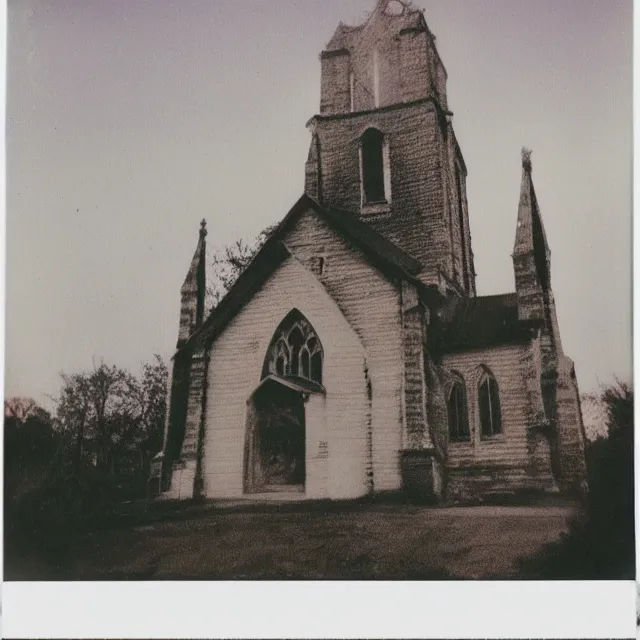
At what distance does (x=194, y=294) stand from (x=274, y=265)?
2.55 feet

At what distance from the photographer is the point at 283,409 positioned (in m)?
7.16

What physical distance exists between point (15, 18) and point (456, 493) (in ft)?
18.0

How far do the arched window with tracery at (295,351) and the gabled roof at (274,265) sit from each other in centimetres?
48

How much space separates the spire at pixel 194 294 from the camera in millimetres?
7445

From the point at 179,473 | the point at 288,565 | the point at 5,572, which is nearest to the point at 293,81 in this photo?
the point at 179,473

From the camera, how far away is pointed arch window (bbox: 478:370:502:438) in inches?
271

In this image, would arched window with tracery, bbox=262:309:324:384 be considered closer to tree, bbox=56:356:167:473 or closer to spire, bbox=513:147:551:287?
tree, bbox=56:356:167:473

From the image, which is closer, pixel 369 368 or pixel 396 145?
pixel 369 368

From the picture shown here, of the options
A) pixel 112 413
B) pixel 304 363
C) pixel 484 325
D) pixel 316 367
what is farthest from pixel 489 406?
pixel 112 413

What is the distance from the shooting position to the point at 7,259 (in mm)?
7125

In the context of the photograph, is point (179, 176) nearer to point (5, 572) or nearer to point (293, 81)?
point (293, 81)

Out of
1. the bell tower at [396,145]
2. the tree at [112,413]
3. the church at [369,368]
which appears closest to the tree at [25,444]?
the tree at [112,413]

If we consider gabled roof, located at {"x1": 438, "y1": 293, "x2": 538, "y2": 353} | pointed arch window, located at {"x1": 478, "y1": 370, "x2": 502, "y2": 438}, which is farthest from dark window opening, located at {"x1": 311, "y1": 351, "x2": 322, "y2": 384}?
pointed arch window, located at {"x1": 478, "y1": 370, "x2": 502, "y2": 438}

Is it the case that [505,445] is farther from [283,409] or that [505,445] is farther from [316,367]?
[283,409]
